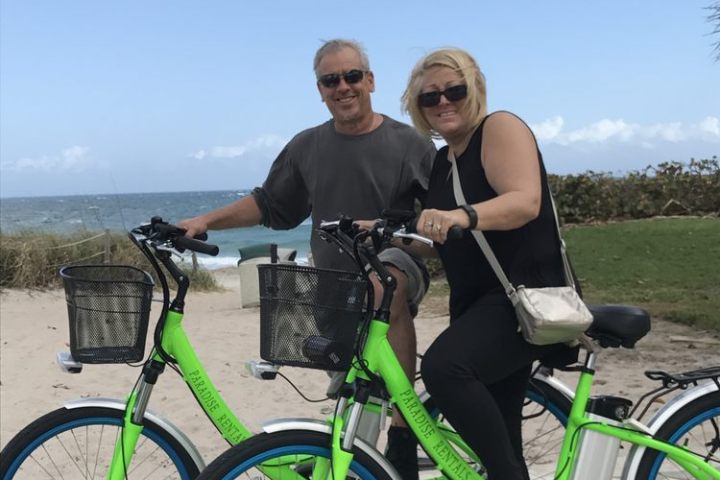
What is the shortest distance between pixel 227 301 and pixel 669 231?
8179mm

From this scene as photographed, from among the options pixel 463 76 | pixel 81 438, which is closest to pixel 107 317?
pixel 81 438

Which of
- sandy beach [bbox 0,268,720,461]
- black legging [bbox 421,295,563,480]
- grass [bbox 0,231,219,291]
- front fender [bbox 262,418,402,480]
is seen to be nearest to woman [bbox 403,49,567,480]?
black legging [bbox 421,295,563,480]

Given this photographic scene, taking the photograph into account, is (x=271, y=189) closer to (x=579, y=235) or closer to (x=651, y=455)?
(x=651, y=455)

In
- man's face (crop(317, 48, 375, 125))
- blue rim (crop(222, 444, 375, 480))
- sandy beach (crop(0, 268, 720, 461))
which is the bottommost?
sandy beach (crop(0, 268, 720, 461))

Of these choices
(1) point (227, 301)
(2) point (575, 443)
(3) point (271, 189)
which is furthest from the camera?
(1) point (227, 301)

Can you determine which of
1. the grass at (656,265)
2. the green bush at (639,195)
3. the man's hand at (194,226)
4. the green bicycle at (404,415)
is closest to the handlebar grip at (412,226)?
the green bicycle at (404,415)

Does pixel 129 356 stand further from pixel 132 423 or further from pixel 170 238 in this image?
pixel 170 238

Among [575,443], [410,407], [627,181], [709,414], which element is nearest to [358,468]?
[410,407]

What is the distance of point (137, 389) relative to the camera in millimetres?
2543

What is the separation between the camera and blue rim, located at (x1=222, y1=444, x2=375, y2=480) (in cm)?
219

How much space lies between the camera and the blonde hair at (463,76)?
96.9 inches

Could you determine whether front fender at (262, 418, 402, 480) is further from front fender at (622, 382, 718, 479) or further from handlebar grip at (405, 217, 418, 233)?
front fender at (622, 382, 718, 479)

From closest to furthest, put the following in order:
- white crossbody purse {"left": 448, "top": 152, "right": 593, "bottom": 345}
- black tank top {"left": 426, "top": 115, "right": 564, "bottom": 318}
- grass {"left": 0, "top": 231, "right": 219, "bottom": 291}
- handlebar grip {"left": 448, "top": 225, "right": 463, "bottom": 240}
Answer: handlebar grip {"left": 448, "top": 225, "right": 463, "bottom": 240} < white crossbody purse {"left": 448, "top": 152, "right": 593, "bottom": 345} < black tank top {"left": 426, "top": 115, "right": 564, "bottom": 318} < grass {"left": 0, "top": 231, "right": 219, "bottom": 291}

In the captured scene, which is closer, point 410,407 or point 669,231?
Result: point 410,407
